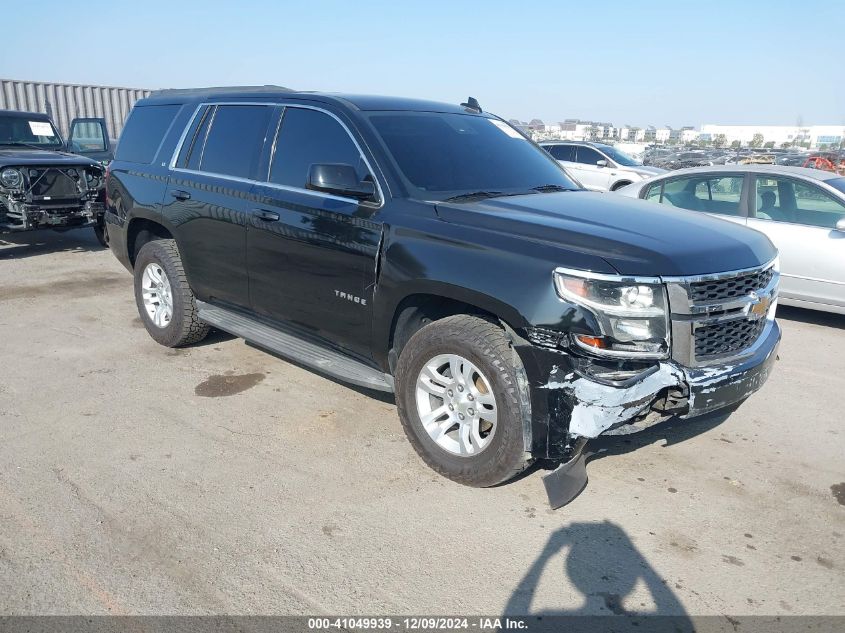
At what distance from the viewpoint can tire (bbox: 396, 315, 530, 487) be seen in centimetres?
329

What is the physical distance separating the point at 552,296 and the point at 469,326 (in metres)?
0.50

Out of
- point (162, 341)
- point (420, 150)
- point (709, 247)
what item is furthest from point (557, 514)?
point (162, 341)

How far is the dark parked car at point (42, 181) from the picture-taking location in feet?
30.2

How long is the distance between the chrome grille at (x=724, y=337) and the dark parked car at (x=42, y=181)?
8824 millimetres

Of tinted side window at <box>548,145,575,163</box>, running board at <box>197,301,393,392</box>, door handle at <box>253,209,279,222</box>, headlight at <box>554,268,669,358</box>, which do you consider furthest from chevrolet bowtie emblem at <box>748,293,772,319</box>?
tinted side window at <box>548,145,575,163</box>

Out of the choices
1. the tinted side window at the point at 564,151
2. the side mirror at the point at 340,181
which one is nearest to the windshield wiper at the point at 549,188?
the side mirror at the point at 340,181

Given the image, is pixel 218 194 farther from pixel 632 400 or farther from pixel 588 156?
pixel 588 156

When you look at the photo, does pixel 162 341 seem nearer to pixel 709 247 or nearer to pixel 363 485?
pixel 363 485

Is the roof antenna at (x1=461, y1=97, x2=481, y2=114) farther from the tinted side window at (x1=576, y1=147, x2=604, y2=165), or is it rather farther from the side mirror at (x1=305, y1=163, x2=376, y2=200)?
the tinted side window at (x1=576, y1=147, x2=604, y2=165)

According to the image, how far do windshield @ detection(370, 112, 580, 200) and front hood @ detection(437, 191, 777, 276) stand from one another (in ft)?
0.82

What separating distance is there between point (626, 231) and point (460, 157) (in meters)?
1.32

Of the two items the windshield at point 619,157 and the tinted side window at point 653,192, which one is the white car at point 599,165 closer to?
the windshield at point 619,157

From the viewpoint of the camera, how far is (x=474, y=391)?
3.54 m

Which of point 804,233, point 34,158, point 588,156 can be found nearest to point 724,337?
point 804,233
